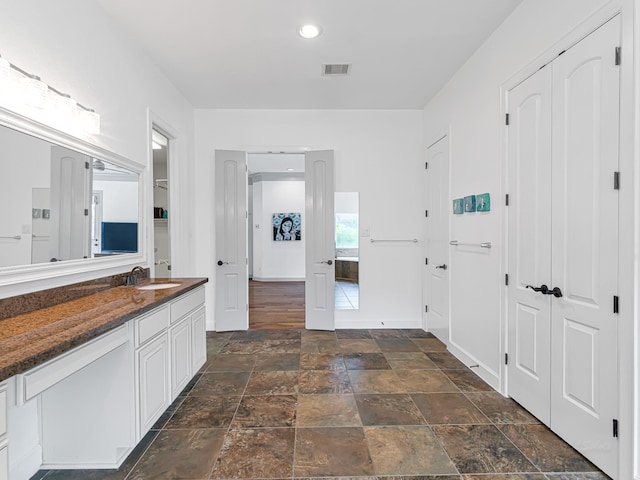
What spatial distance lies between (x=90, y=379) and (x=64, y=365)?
0.52m

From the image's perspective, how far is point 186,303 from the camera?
2.55 meters

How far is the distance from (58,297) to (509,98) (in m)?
3.40

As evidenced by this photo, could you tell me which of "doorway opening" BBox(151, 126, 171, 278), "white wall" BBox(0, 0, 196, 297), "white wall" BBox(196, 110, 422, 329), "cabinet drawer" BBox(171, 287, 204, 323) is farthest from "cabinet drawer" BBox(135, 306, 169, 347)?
"white wall" BBox(196, 110, 422, 329)

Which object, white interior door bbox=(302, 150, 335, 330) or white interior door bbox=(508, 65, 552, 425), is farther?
white interior door bbox=(302, 150, 335, 330)

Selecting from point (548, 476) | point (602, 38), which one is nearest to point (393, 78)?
point (602, 38)

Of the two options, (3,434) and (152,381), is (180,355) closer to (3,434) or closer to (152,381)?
(152,381)

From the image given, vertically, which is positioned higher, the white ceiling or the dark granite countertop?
the white ceiling

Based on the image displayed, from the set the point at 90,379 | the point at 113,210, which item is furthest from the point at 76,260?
the point at 90,379

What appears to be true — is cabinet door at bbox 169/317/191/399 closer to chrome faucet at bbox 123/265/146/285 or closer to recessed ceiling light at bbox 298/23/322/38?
chrome faucet at bbox 123/265/146/285

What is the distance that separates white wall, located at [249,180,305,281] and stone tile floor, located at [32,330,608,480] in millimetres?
5246

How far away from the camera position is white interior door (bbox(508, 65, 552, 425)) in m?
2.10

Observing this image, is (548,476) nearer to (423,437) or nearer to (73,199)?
(423,437)

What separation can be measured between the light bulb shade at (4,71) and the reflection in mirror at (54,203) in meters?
0.22

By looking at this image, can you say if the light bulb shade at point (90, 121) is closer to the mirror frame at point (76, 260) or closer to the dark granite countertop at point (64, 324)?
the mirror frame at point (76, 260)
